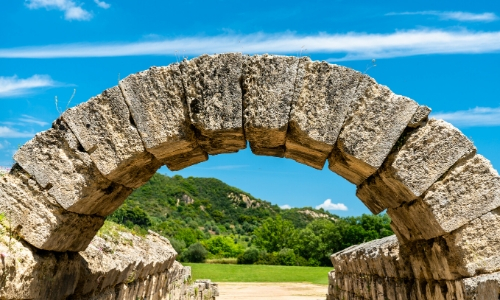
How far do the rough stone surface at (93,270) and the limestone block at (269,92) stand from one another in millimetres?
2698

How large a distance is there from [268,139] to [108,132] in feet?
5.77

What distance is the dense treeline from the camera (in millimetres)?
41219

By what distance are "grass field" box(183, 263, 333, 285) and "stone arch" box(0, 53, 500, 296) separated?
20355 mm

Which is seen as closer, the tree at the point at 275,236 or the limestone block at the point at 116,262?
the limestone block at the point at 116,262

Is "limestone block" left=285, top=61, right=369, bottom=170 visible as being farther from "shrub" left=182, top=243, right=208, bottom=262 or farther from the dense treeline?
"shrub" left=182, top=243, right=208, bottom=262

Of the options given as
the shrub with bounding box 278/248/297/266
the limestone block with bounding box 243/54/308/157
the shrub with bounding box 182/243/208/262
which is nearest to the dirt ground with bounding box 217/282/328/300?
the shrub with bounding box 182/243/208/262

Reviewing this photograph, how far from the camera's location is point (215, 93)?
5898 mm

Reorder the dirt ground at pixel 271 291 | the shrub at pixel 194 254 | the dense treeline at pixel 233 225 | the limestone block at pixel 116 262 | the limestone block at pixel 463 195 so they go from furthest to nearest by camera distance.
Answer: the dense treeline at pixel 233 225 → the shrub at pixel 194 254 → the dirt ground at pixel 271 291 → the limestone block at pixel 116 262 → the limestone block at pixel 463 195

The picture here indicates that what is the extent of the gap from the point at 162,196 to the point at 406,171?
5997 cm

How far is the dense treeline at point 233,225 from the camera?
135ft

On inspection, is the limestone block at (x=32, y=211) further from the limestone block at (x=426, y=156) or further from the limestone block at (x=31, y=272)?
the limestone block at (x=426, y=156)

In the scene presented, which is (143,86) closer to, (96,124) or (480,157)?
(96,124)

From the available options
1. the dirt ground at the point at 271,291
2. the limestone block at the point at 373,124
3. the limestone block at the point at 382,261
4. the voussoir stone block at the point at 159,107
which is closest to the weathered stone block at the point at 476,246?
the limestone block at the point at 373,124

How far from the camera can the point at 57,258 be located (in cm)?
641
